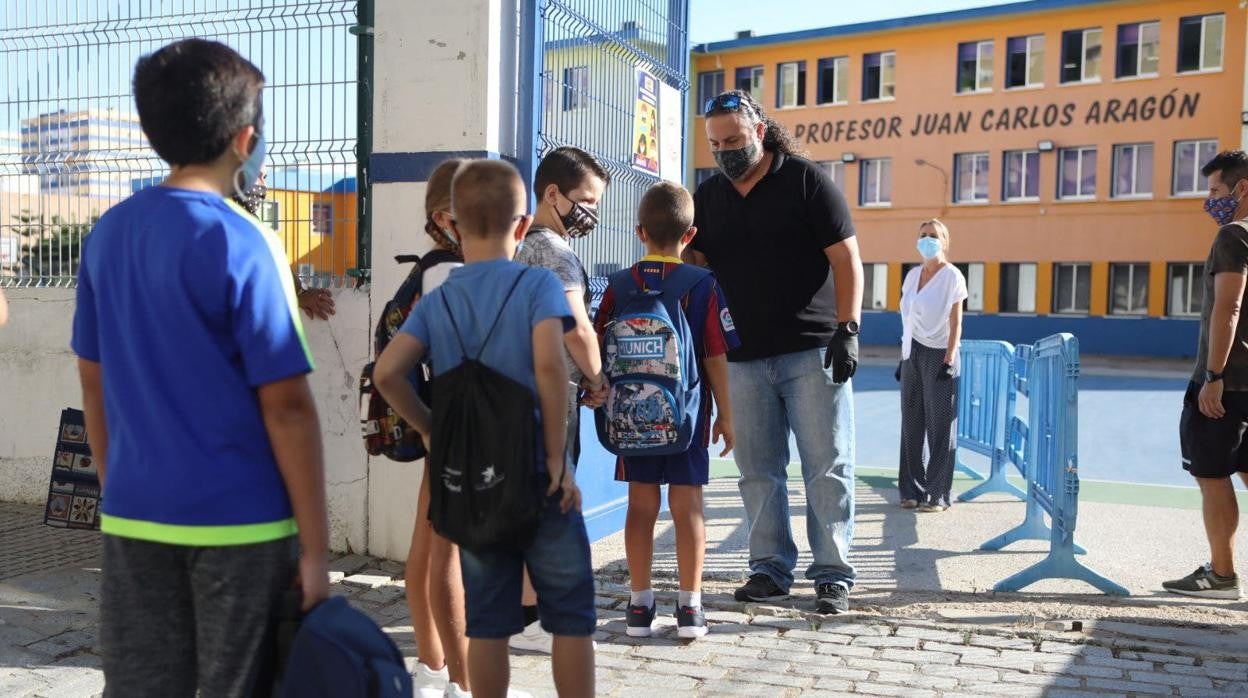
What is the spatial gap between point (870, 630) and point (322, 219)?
3418 mm

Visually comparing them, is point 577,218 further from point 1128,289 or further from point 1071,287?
point 1071,287

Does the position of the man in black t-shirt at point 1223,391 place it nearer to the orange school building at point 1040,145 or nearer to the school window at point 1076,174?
the orange school building at point 1040,145

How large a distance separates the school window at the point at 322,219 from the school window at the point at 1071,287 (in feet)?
109

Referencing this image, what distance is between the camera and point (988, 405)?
8.88 meters

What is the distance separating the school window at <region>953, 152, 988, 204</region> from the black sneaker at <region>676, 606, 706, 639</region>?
34622mm

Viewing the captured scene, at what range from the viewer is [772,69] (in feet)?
135

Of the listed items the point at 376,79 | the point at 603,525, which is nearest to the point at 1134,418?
the point at 603,525

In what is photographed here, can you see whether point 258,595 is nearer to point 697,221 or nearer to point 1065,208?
point 697,221

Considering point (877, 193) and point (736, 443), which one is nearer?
point (736, 443)

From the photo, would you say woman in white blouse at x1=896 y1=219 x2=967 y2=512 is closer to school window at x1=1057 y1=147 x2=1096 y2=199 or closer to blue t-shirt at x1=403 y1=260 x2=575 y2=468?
blue t-shirt at x1=403 y1=260 x2=575 y2=468

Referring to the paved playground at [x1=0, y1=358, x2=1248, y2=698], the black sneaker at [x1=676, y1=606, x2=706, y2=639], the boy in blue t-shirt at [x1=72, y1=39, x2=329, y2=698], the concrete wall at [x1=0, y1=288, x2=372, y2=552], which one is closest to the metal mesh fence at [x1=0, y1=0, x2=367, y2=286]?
the concrete wall at [x1=0, y1=288, x2=372, y2=552]

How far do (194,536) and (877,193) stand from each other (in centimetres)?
3845

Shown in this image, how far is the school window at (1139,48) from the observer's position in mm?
34312

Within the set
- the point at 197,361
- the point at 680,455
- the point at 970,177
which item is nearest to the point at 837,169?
the point at 970,177
